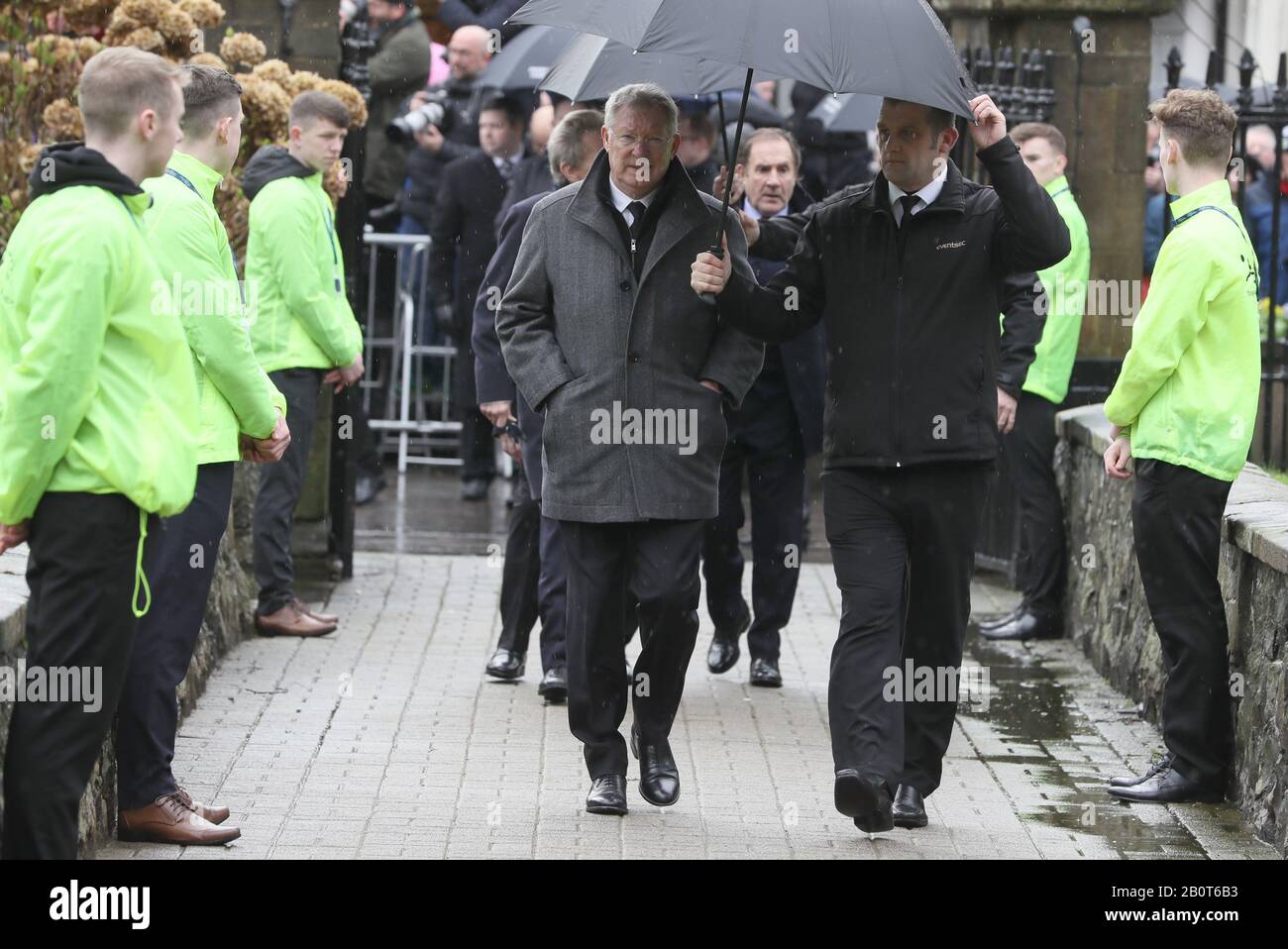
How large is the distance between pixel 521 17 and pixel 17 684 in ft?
7.82

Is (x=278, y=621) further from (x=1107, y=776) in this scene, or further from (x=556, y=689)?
(x=1107, y=776)

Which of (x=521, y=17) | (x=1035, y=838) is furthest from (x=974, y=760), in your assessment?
(x=521, y=17)

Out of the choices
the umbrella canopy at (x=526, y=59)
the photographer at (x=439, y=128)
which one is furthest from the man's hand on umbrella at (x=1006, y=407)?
the photographer at (x=439, y=128)

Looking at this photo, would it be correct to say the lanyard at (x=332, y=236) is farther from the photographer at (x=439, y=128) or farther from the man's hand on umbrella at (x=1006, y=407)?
the photographer at (x=439, y=128)

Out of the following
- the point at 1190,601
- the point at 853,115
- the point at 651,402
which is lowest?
the point at 1190,601

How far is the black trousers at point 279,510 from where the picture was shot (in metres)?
8.77

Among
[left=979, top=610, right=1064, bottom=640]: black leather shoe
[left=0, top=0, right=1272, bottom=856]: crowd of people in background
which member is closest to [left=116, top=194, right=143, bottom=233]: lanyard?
[left=0, top=0, right=1272, bottom=856]: crowd of people in background

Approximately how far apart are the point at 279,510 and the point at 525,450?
1.68 m

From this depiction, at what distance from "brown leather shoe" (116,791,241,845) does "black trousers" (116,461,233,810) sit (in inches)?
1.1

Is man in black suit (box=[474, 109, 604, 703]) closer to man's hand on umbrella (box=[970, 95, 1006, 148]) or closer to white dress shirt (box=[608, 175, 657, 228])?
white dress shirt (box=[608, 175, 657, 228])

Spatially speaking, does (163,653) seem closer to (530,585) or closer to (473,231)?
(530,585)

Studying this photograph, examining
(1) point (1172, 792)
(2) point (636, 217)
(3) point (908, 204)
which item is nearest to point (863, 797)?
(1) point (1172, 792)

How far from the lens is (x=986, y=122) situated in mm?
5629

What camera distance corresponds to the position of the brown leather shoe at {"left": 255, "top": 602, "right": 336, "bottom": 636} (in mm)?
8773
